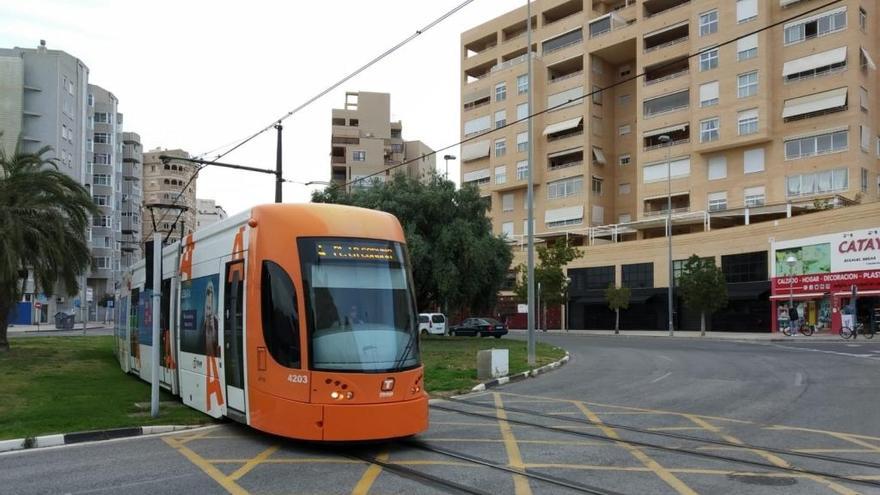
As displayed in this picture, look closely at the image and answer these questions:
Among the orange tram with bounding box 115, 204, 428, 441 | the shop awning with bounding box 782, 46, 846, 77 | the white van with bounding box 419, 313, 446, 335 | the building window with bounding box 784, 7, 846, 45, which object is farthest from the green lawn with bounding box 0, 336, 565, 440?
the building window with bounding box 784, 7, 846, 45

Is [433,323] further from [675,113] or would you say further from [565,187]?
[675,113]

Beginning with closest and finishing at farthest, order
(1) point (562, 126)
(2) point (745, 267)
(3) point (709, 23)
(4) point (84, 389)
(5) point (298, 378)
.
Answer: (5) point (298, 378) < (4) point (84, 389) < (2) point (745, 267) < (3) point (709, 23) < (1) point (562, 126)

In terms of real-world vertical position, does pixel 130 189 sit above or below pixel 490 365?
above

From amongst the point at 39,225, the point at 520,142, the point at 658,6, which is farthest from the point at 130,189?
the point at 39,225

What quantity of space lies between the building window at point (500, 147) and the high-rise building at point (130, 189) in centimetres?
5725

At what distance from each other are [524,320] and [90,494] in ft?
208

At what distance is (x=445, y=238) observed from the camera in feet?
108

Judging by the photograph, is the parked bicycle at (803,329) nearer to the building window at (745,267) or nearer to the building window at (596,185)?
the building window at (745,267)

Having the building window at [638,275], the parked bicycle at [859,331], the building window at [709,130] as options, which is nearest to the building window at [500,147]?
the building window at [638,275]

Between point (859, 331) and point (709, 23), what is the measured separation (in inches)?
1132

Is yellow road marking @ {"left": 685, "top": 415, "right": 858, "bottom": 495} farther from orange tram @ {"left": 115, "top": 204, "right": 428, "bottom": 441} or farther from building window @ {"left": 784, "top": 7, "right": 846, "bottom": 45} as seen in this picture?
building window @ {"left": 784, "top": 7, "right": 846, "bottom": 45}

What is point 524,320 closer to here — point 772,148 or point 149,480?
point 772,148

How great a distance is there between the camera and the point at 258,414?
29.8 feet

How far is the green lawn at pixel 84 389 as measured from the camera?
10.9 meters
